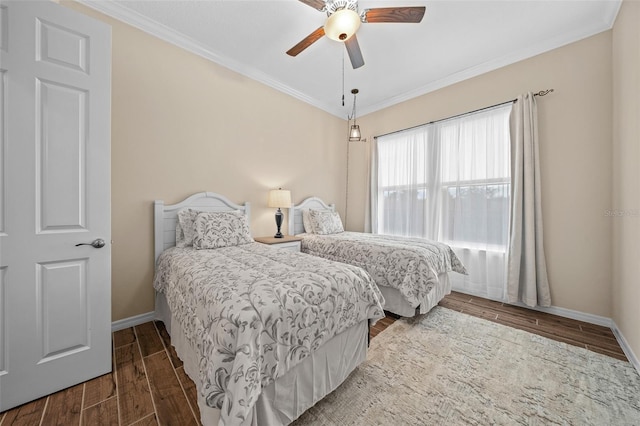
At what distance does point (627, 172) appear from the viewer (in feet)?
6.48

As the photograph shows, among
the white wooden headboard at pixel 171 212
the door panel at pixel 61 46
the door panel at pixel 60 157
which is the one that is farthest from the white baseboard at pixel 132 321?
the door panel at pixel 61 46

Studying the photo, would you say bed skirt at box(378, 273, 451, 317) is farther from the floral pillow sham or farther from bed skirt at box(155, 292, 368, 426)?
the floral pillow sham

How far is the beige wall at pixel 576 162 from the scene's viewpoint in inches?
93.0

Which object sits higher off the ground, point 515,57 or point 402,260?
point 515,57

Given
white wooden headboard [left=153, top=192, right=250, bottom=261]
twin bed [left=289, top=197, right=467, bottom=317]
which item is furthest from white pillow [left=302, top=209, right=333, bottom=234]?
white wooden headboard [left=153, top=192, right=250, bottom=261]

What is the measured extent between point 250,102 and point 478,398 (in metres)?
3.70

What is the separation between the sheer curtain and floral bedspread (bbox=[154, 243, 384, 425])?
2.18 metres

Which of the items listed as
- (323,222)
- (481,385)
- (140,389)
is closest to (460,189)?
(323,222)

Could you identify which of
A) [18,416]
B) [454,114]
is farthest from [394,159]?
[18,416]

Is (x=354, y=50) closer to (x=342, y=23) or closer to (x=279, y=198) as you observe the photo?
(x=342, y=23)

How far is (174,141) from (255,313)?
2.33 m

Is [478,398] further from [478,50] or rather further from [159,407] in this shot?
[478,50]

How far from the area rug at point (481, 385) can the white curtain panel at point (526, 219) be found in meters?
0.72

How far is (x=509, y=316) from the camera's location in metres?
2.59
